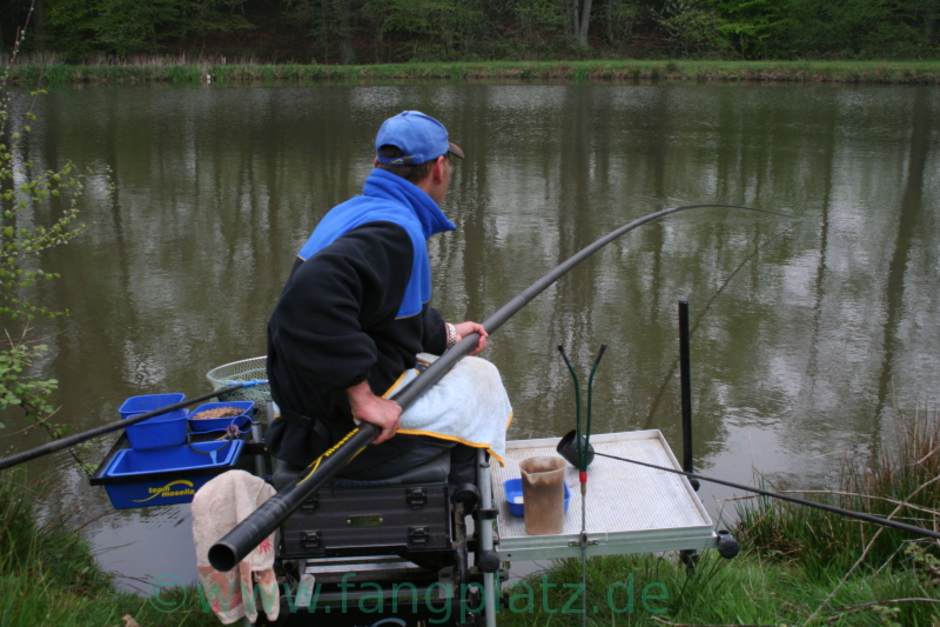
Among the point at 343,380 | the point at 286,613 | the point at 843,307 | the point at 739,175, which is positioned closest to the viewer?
the point at 343,380

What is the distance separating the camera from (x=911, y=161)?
11547mm

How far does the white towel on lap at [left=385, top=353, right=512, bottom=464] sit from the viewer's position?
2.20 metres

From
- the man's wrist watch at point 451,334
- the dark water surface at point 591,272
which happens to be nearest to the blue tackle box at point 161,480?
the dark water surface at point 591,272

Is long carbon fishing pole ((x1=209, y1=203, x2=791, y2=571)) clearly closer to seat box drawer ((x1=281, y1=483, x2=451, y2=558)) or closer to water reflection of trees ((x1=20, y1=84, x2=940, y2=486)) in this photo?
seat box drawer ((x1=281, y1=483, x2=451, y2=558))

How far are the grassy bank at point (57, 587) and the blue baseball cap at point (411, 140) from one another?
1360mm

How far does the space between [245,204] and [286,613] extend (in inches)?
279

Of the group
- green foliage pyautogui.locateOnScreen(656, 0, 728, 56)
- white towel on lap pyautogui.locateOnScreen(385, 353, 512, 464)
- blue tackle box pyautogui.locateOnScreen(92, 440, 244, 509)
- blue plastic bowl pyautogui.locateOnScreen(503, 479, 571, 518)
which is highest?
green foliage pyautogui.locateOnScreen(656, 0, 728, 56)

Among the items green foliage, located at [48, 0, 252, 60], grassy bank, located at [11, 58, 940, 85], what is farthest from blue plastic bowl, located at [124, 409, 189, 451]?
green foliage, located at [48, 0, 252, 60]

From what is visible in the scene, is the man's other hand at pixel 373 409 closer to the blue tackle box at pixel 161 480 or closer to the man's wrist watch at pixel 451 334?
the man's wrist watch at pixel 451 334

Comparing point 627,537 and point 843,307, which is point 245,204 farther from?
point 627,537

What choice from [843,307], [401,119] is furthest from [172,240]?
[401,119]

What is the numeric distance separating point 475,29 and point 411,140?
34.1 m

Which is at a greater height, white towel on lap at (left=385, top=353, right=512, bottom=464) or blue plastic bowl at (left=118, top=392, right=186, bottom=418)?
white towel on lap at (left=385, top=353, right=512, bottom=464)
